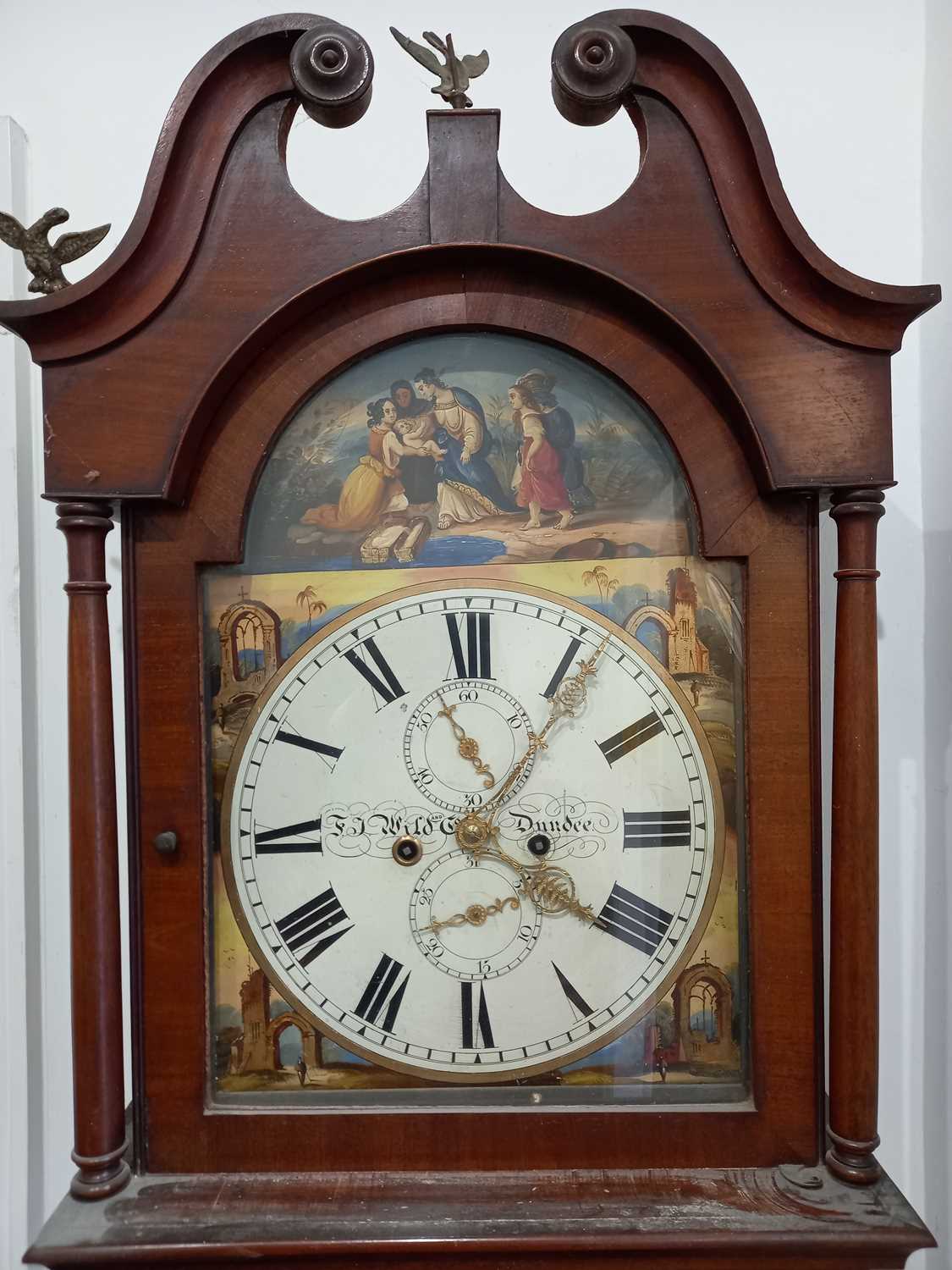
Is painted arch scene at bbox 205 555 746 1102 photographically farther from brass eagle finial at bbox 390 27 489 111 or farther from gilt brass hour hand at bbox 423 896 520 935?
brass eagle finial at bbox 390 27 489 111

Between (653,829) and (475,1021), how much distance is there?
262 millimetres

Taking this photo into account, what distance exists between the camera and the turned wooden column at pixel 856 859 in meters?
0.93

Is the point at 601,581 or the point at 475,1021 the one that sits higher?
the point at 601,581

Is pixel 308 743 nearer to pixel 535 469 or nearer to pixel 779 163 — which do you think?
pixel 535 469

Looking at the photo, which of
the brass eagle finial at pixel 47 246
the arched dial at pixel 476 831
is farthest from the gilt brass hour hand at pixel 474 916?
the brass eagle finial at pixel 47 246

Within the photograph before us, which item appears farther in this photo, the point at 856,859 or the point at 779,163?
the point at 779,163

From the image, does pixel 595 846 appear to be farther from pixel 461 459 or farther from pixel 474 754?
pixel 461 459

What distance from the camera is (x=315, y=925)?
975 mm

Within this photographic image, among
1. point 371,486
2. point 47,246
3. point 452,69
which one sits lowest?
point 371,486

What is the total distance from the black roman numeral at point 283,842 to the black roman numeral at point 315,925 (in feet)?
0.16

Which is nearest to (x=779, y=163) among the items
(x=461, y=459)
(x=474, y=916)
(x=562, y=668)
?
(x=461, y=459)

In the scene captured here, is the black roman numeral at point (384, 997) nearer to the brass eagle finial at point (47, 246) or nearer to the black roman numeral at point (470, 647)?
the black roman numeral at point (470, 647)

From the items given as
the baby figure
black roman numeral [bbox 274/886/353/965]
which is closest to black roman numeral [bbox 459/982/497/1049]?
black roman numeral [bbox 274/886/353/965]

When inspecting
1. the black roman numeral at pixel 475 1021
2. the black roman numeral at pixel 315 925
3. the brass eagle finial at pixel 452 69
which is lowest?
the black roman numeral at pixel 475 1021
